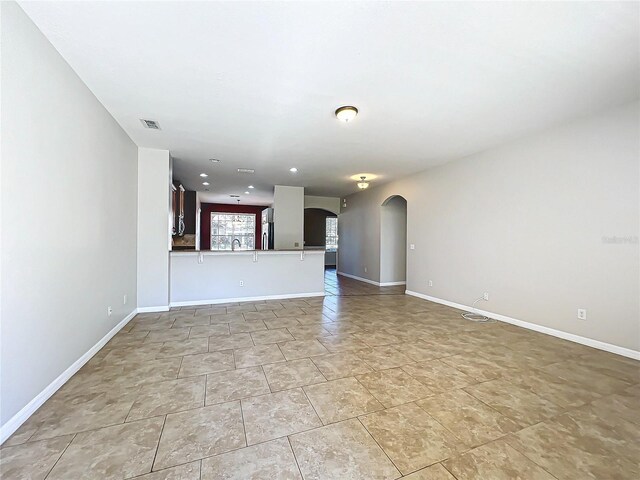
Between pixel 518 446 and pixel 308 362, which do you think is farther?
pixel 308 362

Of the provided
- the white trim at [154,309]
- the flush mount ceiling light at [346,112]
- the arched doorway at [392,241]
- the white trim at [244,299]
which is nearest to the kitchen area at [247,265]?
the white trim at [244,299]

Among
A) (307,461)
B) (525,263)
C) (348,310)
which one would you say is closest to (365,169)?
(348,310)

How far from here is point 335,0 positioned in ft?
5.65

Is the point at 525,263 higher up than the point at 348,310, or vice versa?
the point at 525,263

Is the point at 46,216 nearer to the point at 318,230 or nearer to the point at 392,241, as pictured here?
the point at 392,241

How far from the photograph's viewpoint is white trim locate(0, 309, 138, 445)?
167cm

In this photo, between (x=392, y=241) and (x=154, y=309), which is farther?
(x=392, y=241)

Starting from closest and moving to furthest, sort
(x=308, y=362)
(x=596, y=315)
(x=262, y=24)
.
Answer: (x=262, y=24) → (x=308, y=362) → (x=596, y=315)

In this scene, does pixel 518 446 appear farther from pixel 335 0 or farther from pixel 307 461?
pixel 335 0

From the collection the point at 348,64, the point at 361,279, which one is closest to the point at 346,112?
the point at 348,64

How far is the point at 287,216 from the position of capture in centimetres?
752

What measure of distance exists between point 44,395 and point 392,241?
6931mm

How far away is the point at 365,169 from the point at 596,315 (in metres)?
4.12

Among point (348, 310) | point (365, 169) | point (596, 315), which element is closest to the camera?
point (596, 315)
